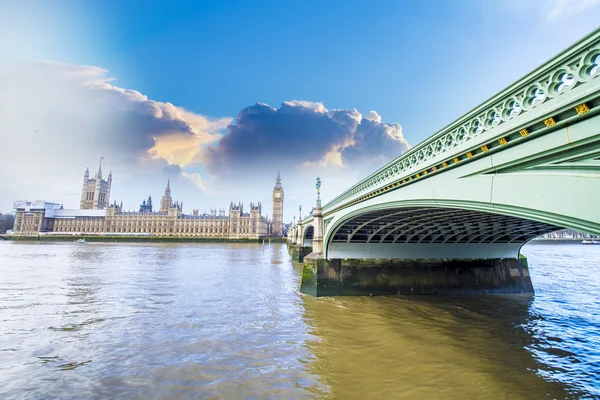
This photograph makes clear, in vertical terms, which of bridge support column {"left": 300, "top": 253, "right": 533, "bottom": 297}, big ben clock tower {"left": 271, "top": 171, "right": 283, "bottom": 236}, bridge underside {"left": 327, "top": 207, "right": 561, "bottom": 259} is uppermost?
big ben clock tower {"left": 271, "top": 171, "right": 283, "bottom": 236}

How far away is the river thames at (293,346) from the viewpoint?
6.55 meters

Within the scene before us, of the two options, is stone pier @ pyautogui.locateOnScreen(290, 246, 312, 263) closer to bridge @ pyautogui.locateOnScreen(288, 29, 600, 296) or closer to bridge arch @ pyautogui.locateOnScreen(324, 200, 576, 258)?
bridge arch @ pyautogui.locateOnScreen(324, 200, 576, 258)

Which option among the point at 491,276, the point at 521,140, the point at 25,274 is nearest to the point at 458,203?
the point at 521,140

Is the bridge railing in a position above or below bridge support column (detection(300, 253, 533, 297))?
above

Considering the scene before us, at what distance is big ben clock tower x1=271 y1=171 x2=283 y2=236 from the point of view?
148 metres

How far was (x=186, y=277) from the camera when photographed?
2239 cm

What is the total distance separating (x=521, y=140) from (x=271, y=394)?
6.25 m

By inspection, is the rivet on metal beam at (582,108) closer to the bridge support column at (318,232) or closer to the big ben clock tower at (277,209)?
the bridge support column at (318,232)

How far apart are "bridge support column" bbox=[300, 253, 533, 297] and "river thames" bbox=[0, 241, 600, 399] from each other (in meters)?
0.83

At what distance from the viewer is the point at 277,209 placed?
15112cm

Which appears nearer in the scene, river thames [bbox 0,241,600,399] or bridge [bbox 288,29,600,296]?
bridge [bbox 288,29,600,296]

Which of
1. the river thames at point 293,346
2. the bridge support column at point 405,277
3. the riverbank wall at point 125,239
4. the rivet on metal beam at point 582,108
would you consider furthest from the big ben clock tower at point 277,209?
the rivet on metal beam at point 582,108

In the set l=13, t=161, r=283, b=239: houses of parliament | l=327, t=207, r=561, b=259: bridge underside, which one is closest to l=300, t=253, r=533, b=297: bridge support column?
l=327, t=207, r=561, b=259: bridge underside

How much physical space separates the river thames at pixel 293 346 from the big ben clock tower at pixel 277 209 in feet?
433
